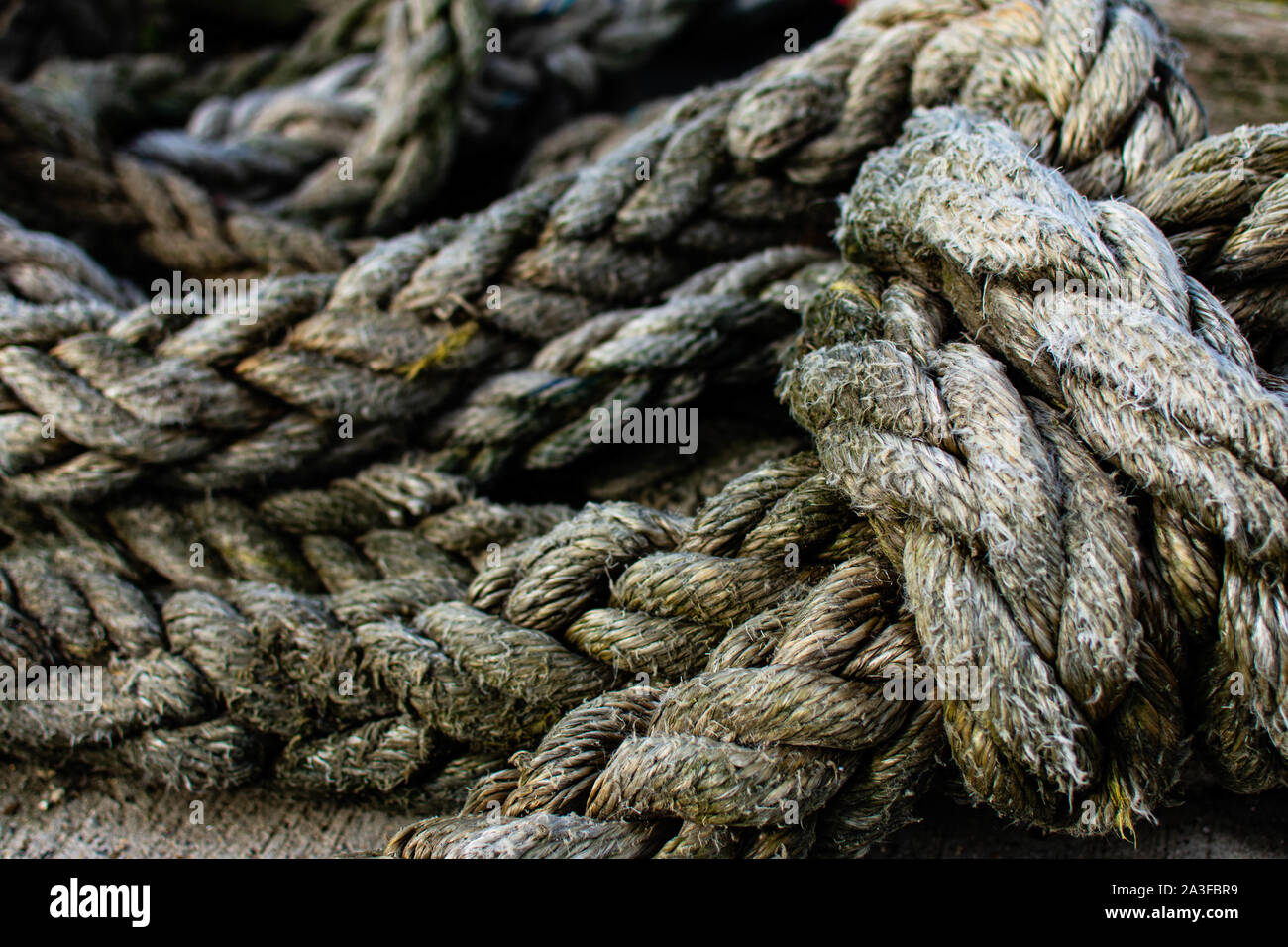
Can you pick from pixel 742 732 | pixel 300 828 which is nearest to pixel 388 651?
pixel 300 828

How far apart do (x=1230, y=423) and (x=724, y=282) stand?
0.73 metres

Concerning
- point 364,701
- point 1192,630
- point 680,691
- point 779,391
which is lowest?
point 364,701

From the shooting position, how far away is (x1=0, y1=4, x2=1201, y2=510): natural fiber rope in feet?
4.19

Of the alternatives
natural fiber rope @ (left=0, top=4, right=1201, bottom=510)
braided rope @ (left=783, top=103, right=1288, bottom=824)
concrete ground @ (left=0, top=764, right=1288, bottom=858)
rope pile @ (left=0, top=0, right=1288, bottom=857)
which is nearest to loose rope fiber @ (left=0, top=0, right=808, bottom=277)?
rope pile @ (left=0, top=0, right=1288, bottom=857)

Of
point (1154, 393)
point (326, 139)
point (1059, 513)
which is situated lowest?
point (1059, 513)

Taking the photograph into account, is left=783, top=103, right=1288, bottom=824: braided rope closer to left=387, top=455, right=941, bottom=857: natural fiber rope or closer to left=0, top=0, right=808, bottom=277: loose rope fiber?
left=387, top=455, right=941, bottom=857: natural fiber rope

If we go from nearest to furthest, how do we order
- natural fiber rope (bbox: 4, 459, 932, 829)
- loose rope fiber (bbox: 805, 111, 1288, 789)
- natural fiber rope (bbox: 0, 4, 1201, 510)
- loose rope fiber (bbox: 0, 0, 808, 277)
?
loose rope fiber (bbox: 805, 111, 1288, 789) < natural fiber rope (bbox: 4, 459, 932, 829) < natural fiber rope (bbox: 0, 4, 1201, 510) < loose rope fiber (bbox: 0, 0, 808, 277)

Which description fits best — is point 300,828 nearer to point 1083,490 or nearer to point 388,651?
point 388,651

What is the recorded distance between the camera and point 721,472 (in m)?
1.45

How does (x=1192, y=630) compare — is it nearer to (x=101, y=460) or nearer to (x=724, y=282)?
(x=724, y=282)

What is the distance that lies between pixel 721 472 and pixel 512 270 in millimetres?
404
